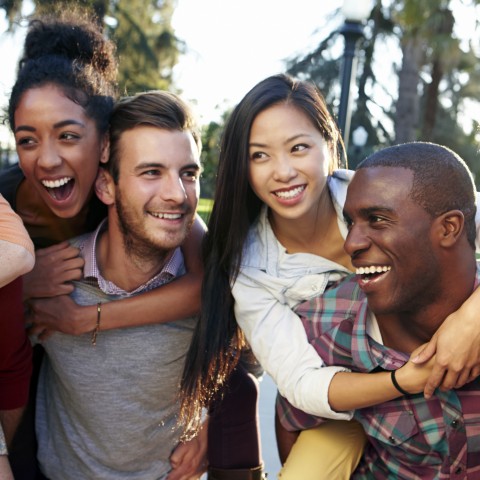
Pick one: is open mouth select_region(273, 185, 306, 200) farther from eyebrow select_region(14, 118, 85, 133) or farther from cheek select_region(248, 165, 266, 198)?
eyebrow select_region(14, 118, 85, 133)

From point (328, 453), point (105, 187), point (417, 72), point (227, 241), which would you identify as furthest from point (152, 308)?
point (417, 72)

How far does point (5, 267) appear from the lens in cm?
221

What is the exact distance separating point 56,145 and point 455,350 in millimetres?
1753

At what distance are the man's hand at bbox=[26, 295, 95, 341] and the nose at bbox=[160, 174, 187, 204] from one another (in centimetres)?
58

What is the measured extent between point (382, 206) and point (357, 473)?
3.69 feet

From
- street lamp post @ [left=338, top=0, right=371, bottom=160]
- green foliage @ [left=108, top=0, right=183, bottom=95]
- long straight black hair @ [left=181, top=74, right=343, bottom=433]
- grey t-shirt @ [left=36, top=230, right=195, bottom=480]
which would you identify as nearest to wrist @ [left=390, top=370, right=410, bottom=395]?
long straight black hair @ [left=181, top=74, right=343, bottom=433]

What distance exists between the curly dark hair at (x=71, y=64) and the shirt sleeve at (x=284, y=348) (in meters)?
0.98

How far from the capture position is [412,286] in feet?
7.34

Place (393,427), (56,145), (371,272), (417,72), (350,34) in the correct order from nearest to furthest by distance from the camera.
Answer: (371,272) < (393,427) < (56,145) < (350,34) < (417,72)

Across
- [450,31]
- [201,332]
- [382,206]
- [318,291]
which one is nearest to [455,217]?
[382,206]

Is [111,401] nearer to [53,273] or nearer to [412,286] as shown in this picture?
[53,273]

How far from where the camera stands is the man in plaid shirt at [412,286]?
2.21 metres

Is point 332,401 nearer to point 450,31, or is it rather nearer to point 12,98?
point 12,98

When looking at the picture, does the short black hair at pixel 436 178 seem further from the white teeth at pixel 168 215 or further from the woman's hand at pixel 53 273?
the woman's hand at pixel 53 273
